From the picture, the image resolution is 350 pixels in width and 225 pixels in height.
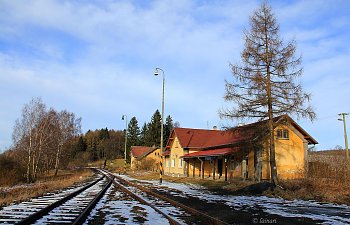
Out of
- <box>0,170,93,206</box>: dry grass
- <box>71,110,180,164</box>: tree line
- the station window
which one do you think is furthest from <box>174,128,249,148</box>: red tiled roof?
<box>71,110,180,164</box>: tree line

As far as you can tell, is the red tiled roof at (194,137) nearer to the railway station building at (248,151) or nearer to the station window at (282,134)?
the railway station building at (248,151)

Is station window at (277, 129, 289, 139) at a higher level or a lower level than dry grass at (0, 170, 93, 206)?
higher

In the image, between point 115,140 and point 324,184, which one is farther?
point 115,140

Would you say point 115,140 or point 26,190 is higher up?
point 115,140

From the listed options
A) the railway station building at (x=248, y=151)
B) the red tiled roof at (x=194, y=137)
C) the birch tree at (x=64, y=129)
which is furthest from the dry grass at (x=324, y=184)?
the birch tree at (x=64, y=129)

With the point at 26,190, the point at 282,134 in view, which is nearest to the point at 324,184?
the point at 282,134

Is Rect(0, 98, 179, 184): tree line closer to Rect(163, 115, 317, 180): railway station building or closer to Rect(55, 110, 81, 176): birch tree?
Rect(55, 110, 81, 176): birch tree

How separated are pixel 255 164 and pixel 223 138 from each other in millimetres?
8469

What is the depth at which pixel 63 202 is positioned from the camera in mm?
13289

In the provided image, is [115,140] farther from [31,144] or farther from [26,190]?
[26,190]

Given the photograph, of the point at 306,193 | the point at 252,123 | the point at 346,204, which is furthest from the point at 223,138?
the point at 346,204

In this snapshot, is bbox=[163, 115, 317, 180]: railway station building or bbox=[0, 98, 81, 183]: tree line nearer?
bbox=[163, 115, 317, 180]: railway station building

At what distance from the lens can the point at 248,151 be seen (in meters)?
23.7

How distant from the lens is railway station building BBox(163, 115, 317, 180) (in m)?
22.3
